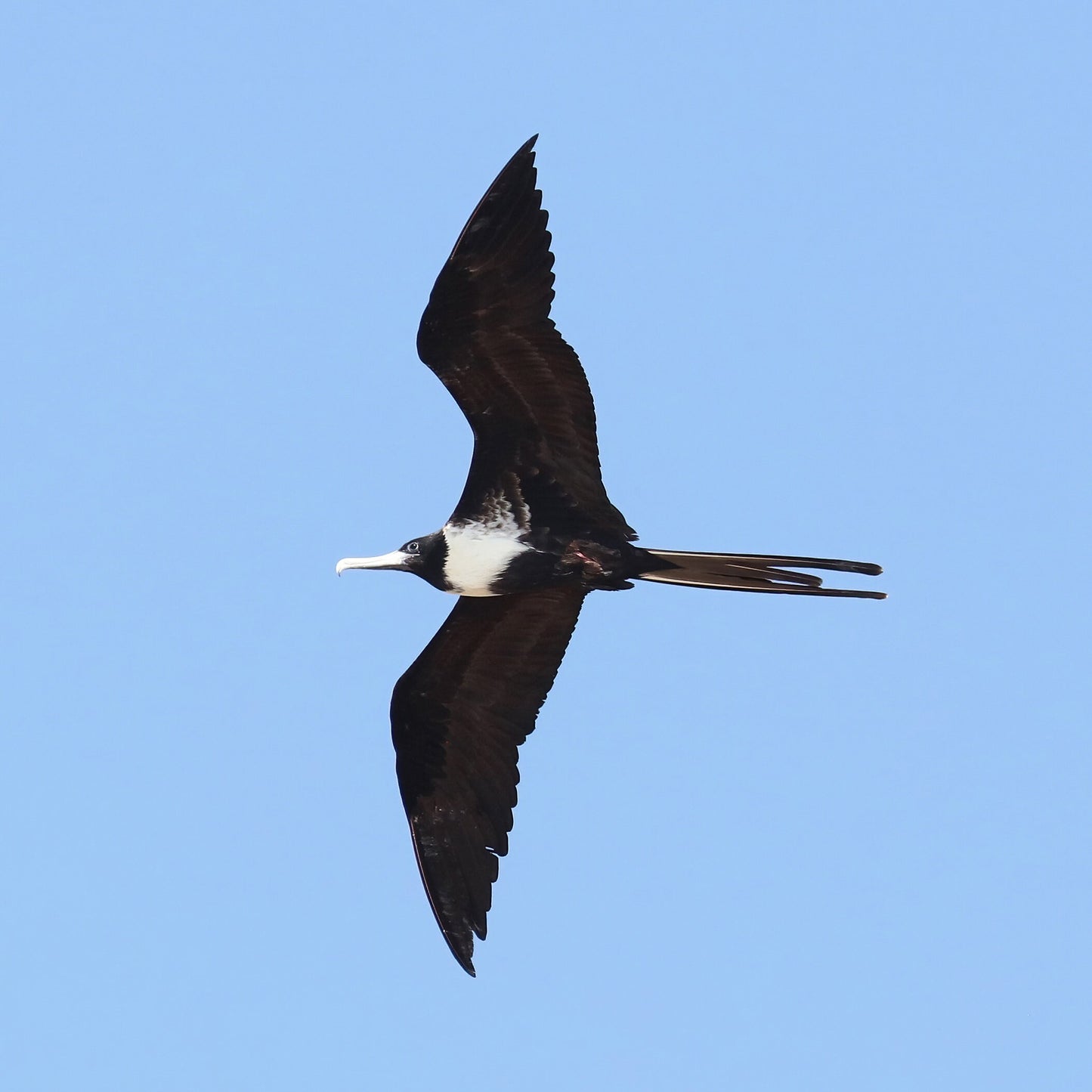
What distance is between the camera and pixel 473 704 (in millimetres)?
8781

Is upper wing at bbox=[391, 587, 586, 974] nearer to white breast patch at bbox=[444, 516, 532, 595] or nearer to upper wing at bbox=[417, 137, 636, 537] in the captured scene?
white breast patch at bbox=[444, 516, 532, 595]

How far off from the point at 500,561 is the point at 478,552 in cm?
10

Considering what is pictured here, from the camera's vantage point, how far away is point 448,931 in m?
8.46

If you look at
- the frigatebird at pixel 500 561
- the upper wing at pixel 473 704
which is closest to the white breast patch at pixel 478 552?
the frigatebird at pixel 500 561

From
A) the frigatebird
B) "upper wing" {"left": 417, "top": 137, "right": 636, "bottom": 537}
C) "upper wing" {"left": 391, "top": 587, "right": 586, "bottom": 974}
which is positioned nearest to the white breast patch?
the frigatebird

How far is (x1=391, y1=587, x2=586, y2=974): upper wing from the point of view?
872 centimetres

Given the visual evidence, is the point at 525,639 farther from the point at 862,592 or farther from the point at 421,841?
the point at 862,592

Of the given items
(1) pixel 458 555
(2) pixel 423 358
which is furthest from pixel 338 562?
(2) pixel 423 358

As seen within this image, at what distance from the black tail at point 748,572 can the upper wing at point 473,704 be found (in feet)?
2.41

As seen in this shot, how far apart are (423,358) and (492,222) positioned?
0.64m

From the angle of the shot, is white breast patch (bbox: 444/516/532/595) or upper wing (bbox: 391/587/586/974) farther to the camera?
upper wing (bbox: 391/587/586/974)

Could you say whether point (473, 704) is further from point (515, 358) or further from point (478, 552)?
point (515, 358)

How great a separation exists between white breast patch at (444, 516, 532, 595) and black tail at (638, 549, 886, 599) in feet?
1.95


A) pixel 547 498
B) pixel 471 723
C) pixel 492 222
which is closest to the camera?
pixel 492 222
